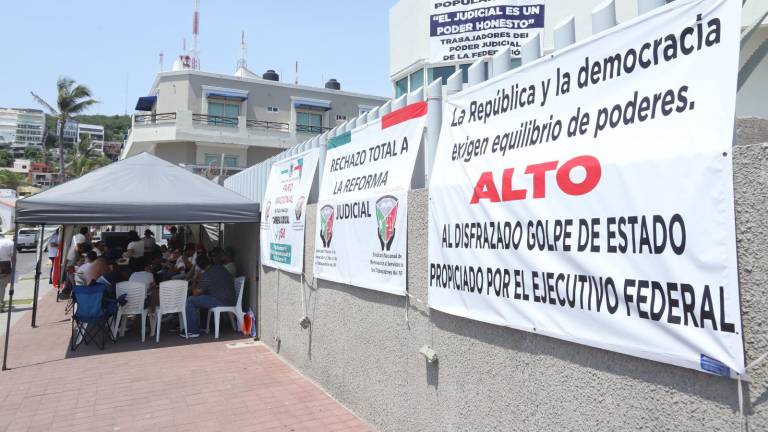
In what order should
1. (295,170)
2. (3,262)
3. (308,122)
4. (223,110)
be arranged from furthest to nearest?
(308,122) < (223,110) < (3,262) < (295,170)

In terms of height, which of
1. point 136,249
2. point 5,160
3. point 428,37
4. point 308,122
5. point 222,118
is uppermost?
point 5,160

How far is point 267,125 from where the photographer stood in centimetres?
3438

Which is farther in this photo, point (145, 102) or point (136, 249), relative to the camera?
point (145, 102)

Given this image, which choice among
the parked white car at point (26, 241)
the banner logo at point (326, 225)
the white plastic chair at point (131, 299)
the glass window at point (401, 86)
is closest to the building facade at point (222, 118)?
the parked white car at point (26, 241)

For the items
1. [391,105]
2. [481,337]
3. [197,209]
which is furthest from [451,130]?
[197,209]

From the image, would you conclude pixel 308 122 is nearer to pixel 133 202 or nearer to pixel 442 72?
pixel 442 72

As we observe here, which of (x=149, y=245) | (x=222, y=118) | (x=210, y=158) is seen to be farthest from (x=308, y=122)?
(x=149, y=245)

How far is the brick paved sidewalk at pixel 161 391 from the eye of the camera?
4895 mm

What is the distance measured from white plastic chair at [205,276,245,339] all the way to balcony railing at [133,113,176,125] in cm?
2517

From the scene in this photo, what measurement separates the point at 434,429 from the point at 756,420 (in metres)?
2.26

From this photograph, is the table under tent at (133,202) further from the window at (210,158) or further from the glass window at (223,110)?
the glass window at (223,110)

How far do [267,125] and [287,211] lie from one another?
28943mm

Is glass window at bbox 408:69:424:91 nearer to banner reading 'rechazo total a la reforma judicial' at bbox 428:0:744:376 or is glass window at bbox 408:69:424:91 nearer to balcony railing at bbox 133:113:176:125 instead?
banner reading 'rechazo total a la reforma judicial' at bbox 428:0:744:376

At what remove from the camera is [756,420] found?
1.88 m
